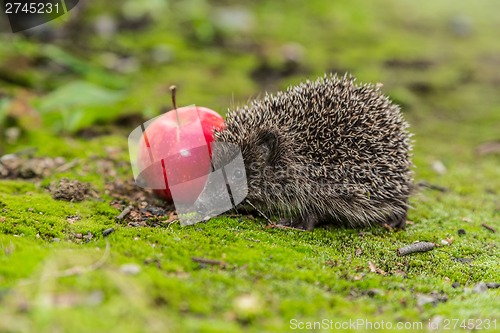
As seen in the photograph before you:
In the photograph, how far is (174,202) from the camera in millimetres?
6039

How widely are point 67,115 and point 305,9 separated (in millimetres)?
11024

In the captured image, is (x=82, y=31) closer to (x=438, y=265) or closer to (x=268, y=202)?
(x=268, y=202)

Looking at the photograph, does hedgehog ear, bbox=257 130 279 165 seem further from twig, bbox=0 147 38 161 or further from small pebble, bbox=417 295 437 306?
twig, bbox=0 147 38 161

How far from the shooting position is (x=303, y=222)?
6129mm

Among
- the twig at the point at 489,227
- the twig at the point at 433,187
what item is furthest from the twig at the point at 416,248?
the twig at the point at 433,187

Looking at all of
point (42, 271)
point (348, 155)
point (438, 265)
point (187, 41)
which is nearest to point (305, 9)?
point (187, 41)

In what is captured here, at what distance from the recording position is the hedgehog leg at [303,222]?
6.05 meters

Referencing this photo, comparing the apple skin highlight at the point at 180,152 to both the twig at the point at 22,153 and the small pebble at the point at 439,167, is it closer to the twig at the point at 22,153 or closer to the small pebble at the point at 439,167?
the twig at the point at 22,153

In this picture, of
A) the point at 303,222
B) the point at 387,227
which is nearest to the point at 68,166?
the point at 303,222

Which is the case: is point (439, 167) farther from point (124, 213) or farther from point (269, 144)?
point (124, 213)

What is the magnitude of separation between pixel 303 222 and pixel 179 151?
66.0 inches

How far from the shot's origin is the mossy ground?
3.78m

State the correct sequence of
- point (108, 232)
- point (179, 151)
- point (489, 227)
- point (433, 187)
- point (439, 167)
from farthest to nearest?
point (439, 167), point (433, 187), point (489, 227), point (179, 151), point (108, 232)

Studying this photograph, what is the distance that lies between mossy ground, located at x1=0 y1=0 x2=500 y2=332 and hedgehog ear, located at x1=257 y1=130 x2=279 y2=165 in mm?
842
